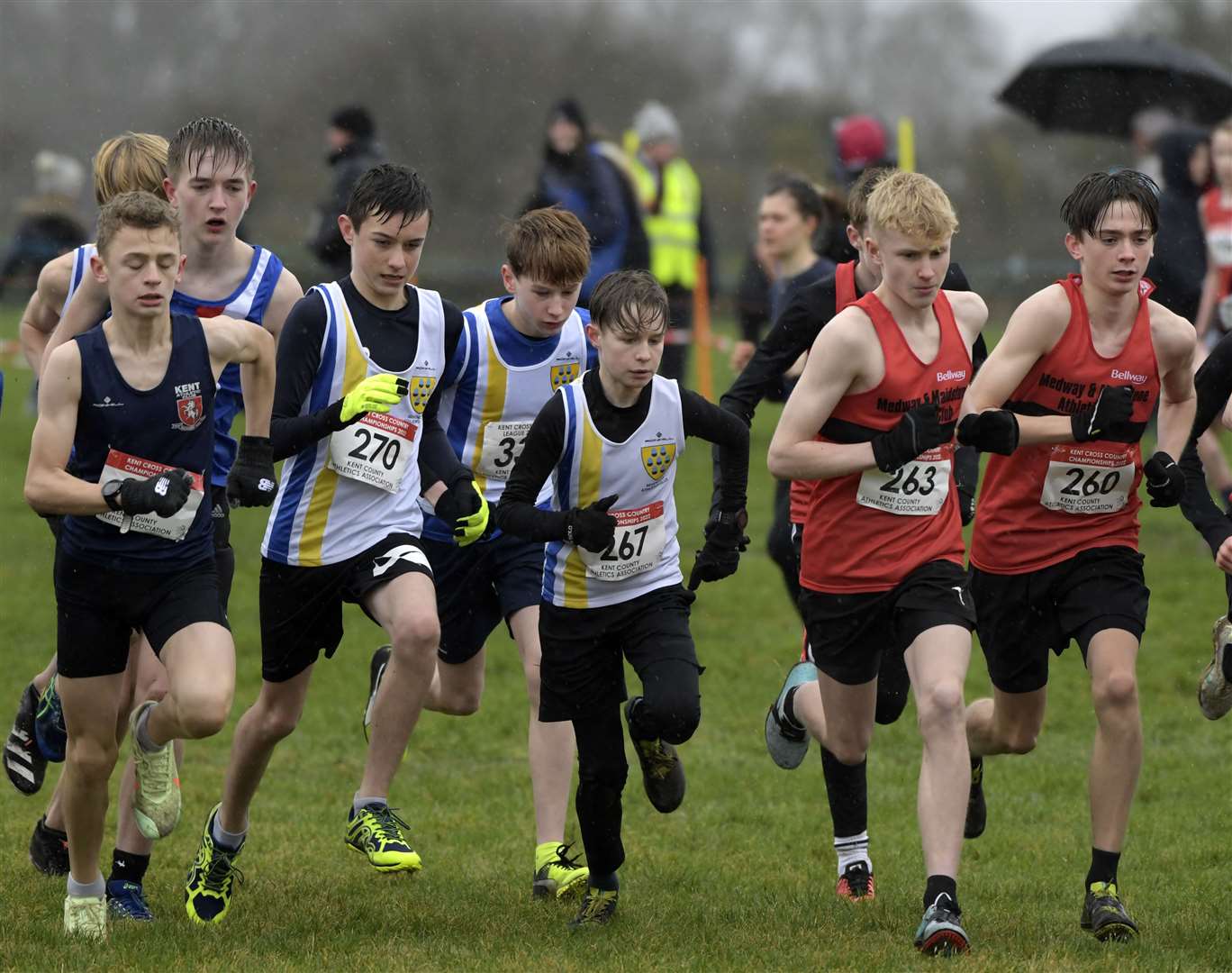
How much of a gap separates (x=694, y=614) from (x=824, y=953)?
20.2ft

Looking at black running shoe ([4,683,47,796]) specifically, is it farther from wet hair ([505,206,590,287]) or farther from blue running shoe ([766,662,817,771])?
blue running shoe ([766,662,817,771])

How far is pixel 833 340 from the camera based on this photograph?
17.4ft

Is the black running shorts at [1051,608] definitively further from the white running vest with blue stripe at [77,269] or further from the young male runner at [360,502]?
the white running vest with blue stripe at [77,269]

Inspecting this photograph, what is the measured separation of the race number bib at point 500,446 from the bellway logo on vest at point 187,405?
123 cm

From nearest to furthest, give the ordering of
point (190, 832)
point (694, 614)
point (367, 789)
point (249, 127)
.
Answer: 1. point (367, 789)
2. point (190, 832)
3. point (694, 614)
4. point (249, 127)

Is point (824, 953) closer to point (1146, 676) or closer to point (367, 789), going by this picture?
point (367, 789)

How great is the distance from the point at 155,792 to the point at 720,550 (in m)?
1.85

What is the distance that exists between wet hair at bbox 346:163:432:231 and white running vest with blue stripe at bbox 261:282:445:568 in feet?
0.88

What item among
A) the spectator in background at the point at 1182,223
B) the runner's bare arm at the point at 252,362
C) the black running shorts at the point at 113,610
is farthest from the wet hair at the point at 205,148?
the spectator in background at the point at 1182,223

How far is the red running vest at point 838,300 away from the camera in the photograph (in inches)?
245

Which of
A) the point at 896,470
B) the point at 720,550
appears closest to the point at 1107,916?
the point at 896,470

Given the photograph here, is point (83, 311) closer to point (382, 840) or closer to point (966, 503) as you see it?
point (382, 840)

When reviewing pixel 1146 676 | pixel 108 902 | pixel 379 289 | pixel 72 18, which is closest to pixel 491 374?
pixel 379 289

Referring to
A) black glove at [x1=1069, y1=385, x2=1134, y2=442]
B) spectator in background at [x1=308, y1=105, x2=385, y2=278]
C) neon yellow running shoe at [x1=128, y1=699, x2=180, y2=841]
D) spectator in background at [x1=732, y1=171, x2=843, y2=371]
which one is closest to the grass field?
neon yellow running shoe at [x1=128, y1=699, x2=180, y2=841]
